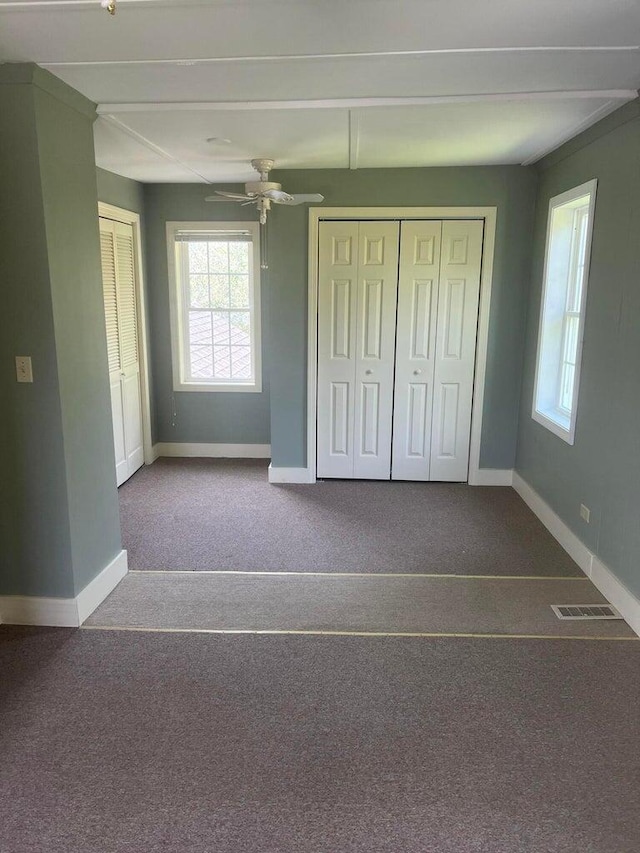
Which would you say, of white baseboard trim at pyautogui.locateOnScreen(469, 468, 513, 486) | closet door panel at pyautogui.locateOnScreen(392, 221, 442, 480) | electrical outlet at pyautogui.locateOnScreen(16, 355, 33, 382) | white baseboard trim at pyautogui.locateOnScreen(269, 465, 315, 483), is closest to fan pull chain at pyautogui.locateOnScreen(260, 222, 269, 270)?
closet door panel at pyautogui.locateOnScreen(392, 221, 442, 480)

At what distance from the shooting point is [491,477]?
4836 mm

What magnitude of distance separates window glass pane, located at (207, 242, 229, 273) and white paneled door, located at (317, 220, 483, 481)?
117 centimetres

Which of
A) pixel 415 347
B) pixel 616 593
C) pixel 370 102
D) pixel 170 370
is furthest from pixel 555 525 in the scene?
pixel 170 370

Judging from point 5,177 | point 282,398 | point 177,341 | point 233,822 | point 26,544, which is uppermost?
point 5,177

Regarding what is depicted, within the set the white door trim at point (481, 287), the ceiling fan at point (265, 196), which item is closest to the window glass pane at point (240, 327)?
the white door trim at point (481, 287)

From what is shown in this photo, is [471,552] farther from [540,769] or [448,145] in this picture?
[448,145]

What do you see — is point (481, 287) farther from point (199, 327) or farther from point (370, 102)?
point (199, 327)

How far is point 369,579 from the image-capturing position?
325cm

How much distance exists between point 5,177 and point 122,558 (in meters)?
1.97

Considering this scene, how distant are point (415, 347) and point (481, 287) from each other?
0.68m

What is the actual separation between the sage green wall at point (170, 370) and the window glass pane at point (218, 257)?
0.24m

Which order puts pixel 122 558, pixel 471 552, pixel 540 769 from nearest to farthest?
pixel 540 769 → pixel 122 558 → pixel 471 552

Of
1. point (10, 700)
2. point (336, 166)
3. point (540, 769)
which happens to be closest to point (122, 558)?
point (10, 700)

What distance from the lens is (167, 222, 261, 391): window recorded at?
17.2 ft
